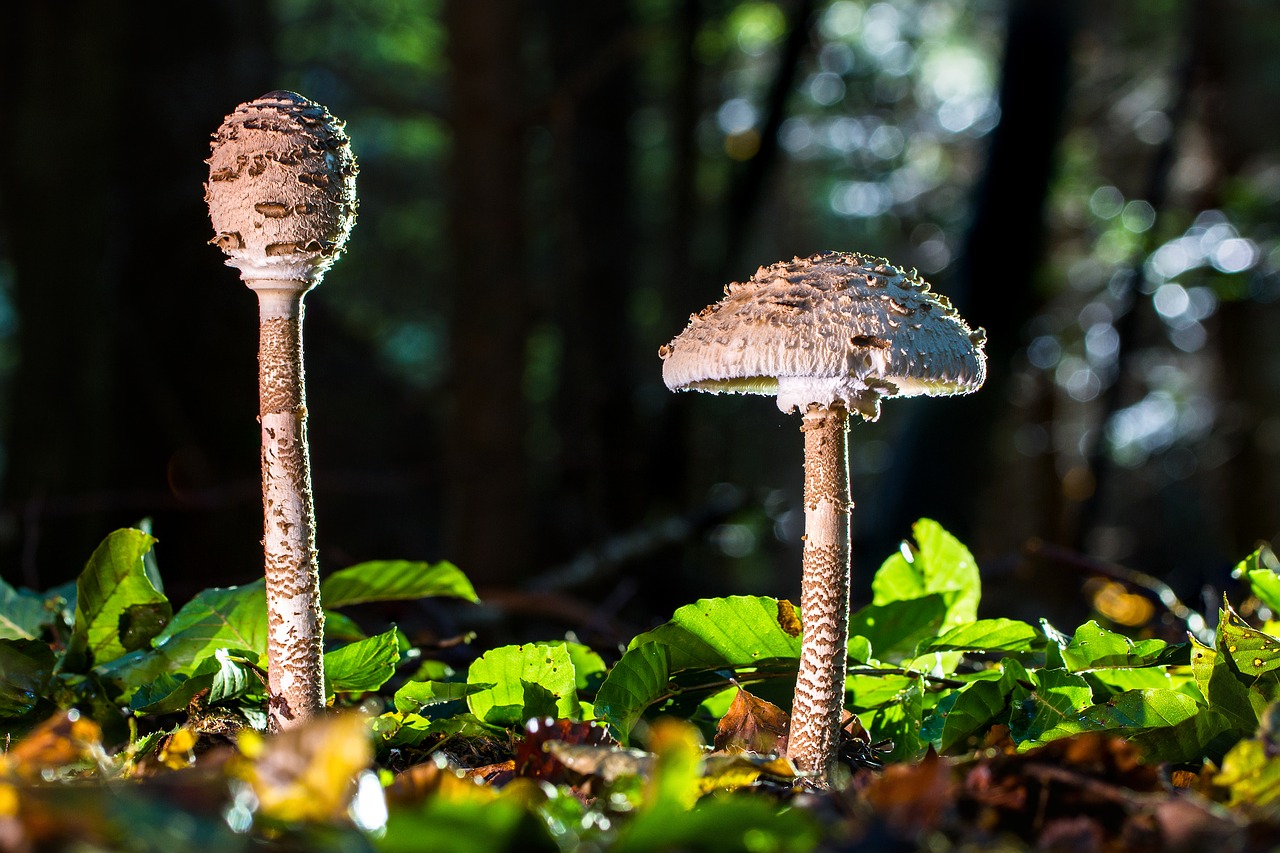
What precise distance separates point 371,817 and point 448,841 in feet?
0.73

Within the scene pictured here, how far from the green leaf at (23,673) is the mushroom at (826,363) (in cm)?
121

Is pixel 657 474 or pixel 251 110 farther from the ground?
pixel 251 110

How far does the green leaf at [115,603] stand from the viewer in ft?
6.22

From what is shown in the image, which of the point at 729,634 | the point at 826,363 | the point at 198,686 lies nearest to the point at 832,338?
the point at 826,363

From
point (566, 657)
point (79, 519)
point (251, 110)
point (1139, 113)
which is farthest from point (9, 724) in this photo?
point (1139, 113)

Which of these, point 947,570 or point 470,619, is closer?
point 947,570

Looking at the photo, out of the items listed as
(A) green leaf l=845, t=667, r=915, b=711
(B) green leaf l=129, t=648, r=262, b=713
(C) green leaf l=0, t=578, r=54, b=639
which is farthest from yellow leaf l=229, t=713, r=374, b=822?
(C) green leaf l=0, t=578, r=54, b=639

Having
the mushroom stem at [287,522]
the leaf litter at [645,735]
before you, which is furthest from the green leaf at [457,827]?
the mushroom stem at [287,522]

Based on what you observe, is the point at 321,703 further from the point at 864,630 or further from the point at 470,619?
the point at 470,619

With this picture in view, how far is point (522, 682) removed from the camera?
1.77 metres

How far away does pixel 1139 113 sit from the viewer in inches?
517

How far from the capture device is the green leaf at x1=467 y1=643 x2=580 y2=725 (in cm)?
175

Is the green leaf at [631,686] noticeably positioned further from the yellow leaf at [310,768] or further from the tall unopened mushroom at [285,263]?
the yellow leaf at [310,768]

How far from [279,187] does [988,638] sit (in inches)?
61.2
